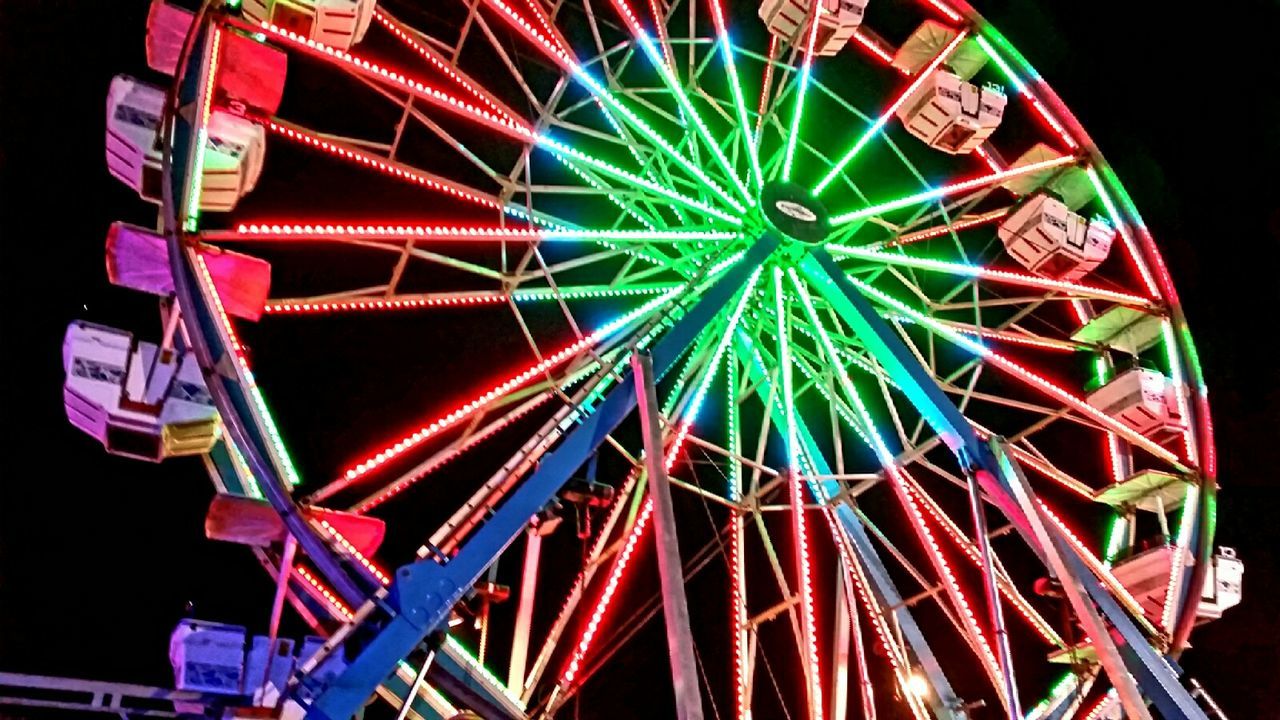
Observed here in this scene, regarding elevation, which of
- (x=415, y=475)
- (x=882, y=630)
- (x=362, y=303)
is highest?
(x=362, y=303)

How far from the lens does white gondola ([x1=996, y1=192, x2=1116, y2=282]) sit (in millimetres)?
11031

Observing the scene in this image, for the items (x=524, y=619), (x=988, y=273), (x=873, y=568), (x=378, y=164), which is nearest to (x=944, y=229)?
(x=988, y=273)

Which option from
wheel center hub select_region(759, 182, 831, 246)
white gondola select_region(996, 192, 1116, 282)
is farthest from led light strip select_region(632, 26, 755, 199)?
white gondola select_region(996, 192, 1116, 282)

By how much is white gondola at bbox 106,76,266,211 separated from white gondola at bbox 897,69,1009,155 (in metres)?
6.31

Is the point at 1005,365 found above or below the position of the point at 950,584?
above

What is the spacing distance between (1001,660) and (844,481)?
3035mm

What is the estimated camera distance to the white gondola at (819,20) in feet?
33.7

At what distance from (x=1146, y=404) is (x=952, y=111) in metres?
3.35

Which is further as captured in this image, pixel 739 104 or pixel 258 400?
pixel 739 104

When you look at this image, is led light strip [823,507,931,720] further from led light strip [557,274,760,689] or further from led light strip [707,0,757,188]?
led light strip [707,0,757,188]

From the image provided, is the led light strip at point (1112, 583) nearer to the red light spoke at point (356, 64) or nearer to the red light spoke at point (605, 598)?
the red light spoke at point (605, 598)

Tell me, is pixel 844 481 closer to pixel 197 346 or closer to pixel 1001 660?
pixel 1001 660

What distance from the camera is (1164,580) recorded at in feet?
32.9

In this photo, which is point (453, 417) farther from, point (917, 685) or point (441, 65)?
point (917, 685)
